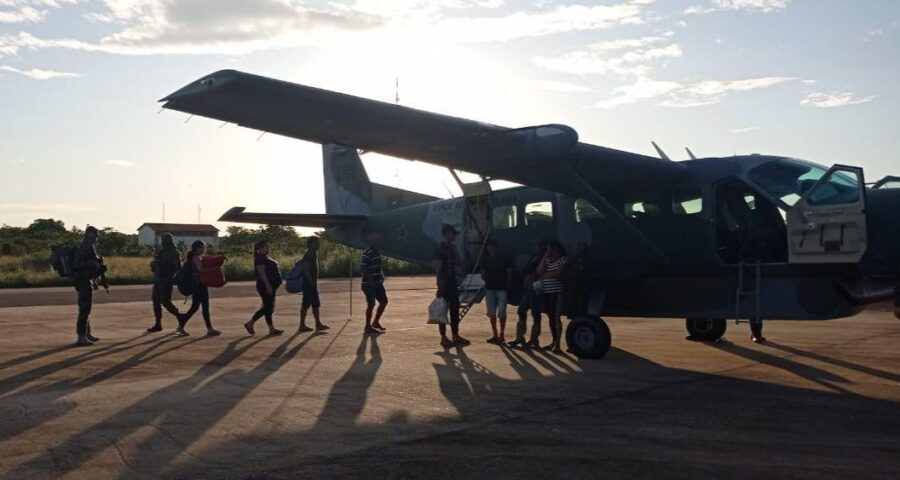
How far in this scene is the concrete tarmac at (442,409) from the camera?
5.36 m

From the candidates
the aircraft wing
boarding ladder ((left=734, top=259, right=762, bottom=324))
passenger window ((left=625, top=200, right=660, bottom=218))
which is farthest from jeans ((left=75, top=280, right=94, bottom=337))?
boarding ladder ((left=734, top=259, right=762, bottom=324))

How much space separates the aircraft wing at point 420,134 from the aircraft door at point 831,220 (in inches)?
74.4

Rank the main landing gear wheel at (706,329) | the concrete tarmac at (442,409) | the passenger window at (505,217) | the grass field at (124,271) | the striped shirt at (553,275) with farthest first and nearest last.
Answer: the grass field at (124,271) < the main landing gear wheel at (706,329) < the passenger window at (505,217) < the striped shirt at (553,275) < the concrete tarmac at (442,409)

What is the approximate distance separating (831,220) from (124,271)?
40108mm

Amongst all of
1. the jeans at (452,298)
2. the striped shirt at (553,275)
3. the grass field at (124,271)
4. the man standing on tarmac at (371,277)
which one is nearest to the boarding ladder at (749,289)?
the striped shirt at (553,275)

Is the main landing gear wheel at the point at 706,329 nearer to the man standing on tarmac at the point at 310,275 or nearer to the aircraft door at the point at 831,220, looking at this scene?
the aircraft door at the point at 831,220

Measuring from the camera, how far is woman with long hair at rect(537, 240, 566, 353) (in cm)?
1145

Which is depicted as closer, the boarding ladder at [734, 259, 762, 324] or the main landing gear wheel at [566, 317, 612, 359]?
the boarding ladder at [734, 259, 762, 324]

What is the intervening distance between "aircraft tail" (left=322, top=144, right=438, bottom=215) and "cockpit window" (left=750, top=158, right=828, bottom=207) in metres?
7.98

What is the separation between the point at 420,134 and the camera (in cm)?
979

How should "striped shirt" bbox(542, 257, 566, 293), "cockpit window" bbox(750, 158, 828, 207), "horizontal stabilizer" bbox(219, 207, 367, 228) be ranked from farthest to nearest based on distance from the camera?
1. "horizontal stabilizer" bbox(219, 207, 367, 228)
2. "striped shirt" bbox(542, 257, 566, 293)
3. "cockpit window" bbox(750, 158, 828, 207)

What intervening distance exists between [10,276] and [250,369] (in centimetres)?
3444

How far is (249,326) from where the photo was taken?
1416cm

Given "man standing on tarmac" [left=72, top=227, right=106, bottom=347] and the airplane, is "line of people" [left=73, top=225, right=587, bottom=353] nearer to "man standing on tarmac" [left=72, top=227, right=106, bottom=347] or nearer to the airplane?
"man standing on tarmac" [left=72, top=227, right=106, bottom=347]
